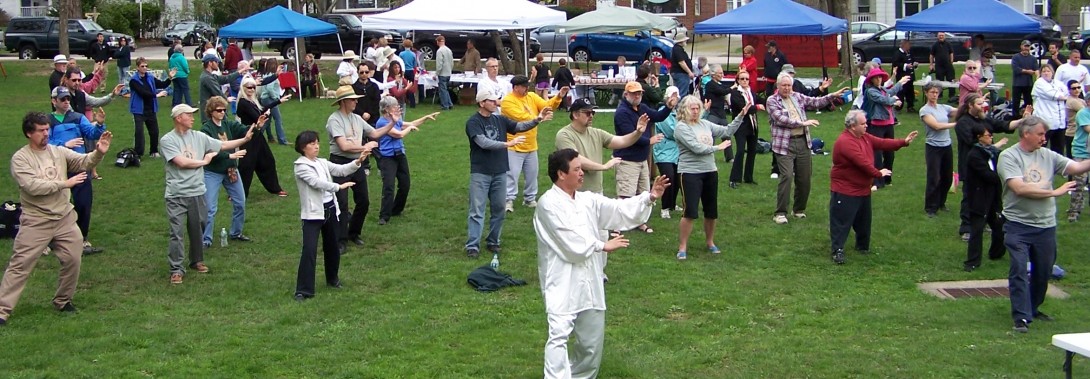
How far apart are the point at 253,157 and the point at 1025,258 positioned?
8.51 metres

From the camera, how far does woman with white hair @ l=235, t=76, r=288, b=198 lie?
1278 cm

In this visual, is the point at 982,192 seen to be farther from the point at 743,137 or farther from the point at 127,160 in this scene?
the point at 127,160

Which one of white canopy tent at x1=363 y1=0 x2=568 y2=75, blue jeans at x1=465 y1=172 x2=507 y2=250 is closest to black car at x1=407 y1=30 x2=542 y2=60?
white canopy tent at x1=363 y1=0 x2=568 y2=75

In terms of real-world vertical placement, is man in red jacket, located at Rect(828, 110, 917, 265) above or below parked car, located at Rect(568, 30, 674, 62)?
below

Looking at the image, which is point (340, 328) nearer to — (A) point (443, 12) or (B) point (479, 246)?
(B) point (479, 246)

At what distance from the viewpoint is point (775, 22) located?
22.2 meters

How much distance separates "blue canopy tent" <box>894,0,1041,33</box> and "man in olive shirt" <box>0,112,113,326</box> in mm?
18045

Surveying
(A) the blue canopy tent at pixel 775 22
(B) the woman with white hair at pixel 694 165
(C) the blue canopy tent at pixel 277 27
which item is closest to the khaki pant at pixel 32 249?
(B) the woman with white hair at pixel 694 165

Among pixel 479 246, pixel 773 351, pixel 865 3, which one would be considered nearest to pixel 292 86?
pixel 479 246

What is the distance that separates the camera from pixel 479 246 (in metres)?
10.7

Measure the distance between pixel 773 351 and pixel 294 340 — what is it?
3.40 metres

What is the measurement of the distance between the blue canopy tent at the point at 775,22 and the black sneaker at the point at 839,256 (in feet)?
40.6

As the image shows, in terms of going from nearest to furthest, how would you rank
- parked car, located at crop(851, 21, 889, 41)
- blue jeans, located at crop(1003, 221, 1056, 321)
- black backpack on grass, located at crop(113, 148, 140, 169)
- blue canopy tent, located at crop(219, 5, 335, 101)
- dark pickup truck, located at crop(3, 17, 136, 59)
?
blue jeans, located at crop(1003, 221, 1056, 321), black backpack on grass, located at crop(113, 148, 140, 169), blue canopy tent, located at crop(219, 5, 335, 101), parked car, located at crop(851, 21, 889, 41), dark pickup truck, located at crop(3, 17, 136, 59)

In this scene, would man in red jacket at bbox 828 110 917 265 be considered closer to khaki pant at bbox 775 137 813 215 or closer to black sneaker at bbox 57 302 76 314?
khaki pant at bbox 775 137 813 215
